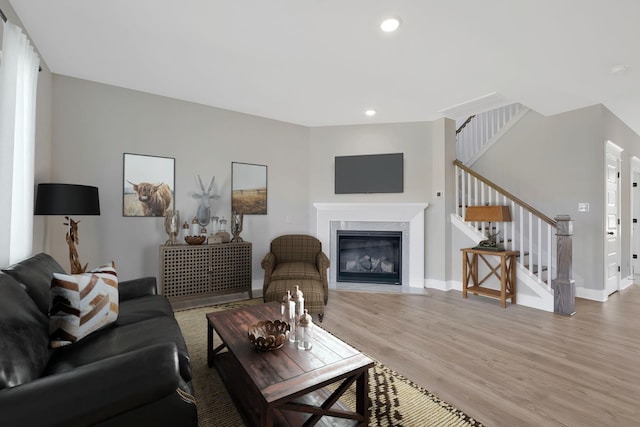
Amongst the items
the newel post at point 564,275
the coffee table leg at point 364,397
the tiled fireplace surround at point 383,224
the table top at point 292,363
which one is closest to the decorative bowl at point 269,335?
the table top at point 292,363

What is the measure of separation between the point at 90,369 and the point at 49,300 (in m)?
0.88

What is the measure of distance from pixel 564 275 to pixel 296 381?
348 centimetres

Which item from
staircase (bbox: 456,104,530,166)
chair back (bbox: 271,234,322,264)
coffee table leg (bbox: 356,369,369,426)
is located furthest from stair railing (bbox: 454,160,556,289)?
coffee table leg (bbox: 356,369,369,426)

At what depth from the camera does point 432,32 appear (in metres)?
2.32

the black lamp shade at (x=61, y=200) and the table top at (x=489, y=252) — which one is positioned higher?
the black lamp shade at (x=61, y=200)

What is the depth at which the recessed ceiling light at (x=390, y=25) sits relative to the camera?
7.17 feet

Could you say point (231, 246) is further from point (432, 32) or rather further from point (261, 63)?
point (432, 32)

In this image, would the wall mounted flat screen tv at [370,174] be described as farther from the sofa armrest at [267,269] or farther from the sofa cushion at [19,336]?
the sofa cushion at [19,336]

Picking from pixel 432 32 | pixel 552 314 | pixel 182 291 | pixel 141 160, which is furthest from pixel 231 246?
pixel 552 314

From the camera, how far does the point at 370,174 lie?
4.62 meters

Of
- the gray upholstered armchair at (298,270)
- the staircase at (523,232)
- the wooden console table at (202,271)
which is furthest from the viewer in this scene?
the staircase at (523,232)

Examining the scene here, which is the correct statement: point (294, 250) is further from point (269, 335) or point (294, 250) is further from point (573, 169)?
point (573, 169)

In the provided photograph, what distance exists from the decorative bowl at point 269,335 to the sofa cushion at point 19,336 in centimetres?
90

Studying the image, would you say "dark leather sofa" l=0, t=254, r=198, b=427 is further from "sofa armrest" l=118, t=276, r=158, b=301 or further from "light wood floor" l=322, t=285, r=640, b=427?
"light wood floor" l=322, t=285, r=640, b=427
